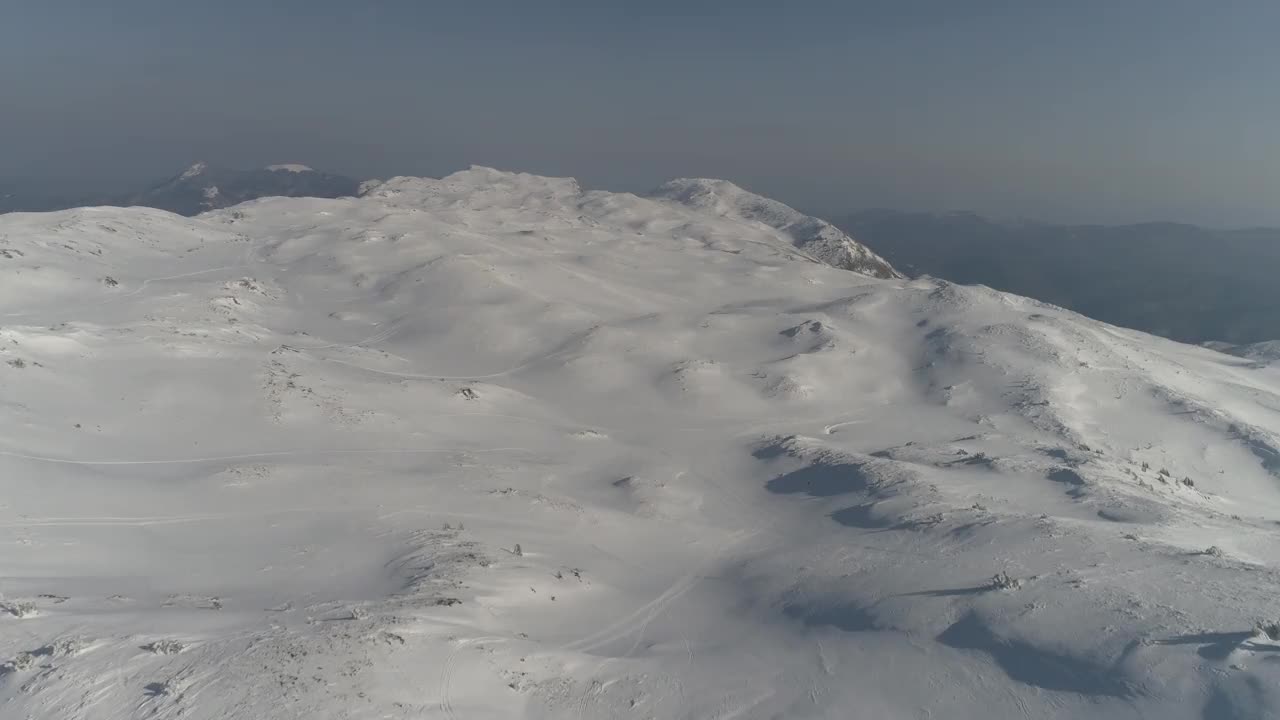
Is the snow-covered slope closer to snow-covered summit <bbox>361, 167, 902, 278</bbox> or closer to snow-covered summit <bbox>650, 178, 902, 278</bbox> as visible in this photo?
snow-covered summit <bbox>361, 167, 902, 278</bbox>

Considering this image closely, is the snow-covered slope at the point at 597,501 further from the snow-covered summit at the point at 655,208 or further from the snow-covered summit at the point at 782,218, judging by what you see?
the snow-covered summit at the point at 782,218

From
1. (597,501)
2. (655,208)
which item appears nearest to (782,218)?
(655,208)

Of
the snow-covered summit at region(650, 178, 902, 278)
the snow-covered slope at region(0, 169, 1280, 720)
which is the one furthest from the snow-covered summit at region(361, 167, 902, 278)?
the snow-covered slope at region(0, 169, 1280, 720)

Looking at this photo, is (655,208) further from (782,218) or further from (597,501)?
(597,501)

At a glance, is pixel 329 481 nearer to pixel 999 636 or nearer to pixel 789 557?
pixel 789 557

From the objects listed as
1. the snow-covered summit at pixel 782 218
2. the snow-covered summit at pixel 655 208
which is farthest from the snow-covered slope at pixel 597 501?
the snow-covered summit at pixel 782 218

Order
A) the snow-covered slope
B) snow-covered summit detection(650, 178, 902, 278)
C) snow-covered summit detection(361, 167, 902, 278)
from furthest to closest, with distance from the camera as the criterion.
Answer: snow-covered summit detection(650, 178, 902, 278), snow-covered summit detection(361, 167, 902, 278), the snow-covered slope
